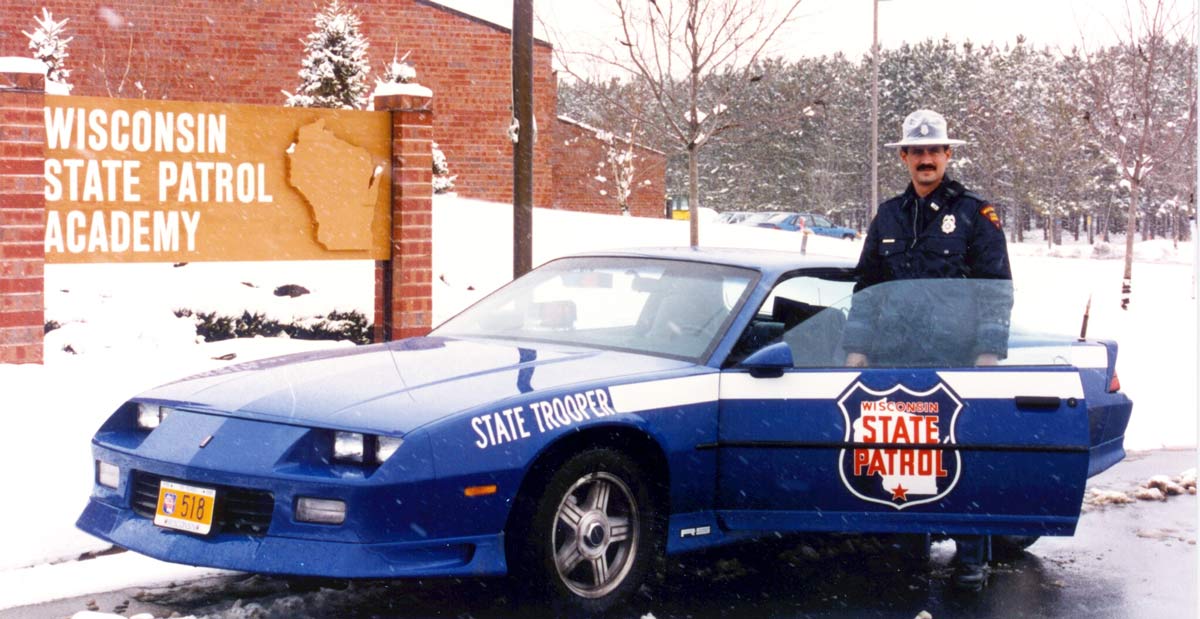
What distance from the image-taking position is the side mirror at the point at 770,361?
205 inches

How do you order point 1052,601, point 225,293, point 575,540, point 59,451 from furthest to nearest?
point 225,293 < point 59,451 < point 1052,601 < point 575,540

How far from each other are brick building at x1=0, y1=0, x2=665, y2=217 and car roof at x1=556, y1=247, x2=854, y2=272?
21501 millimetres

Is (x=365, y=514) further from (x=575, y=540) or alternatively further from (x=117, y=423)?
(x=117, y=423)

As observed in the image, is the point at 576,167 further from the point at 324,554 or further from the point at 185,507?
the point at 324,554

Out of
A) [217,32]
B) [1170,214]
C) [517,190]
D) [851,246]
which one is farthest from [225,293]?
[1170,214]

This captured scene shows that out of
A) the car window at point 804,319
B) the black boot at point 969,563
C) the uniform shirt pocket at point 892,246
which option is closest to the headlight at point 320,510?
the car window at point 804,319

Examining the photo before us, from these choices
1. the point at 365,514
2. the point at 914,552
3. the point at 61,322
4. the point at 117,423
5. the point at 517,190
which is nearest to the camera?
the point at 365,514

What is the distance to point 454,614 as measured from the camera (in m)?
5.06

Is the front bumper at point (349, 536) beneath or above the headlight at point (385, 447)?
beneath

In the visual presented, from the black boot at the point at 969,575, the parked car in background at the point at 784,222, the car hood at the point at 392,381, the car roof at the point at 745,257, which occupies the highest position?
the parked car in background at the point at 784,222

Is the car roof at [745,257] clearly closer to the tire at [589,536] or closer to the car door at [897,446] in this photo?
the car door at [897,446]

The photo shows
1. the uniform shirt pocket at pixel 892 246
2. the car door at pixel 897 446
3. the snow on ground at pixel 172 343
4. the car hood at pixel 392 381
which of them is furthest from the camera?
the uniform shirt pocket at pixel 892 246

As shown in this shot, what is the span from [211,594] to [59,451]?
2.54 meters

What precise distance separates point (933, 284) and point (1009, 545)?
158cm
